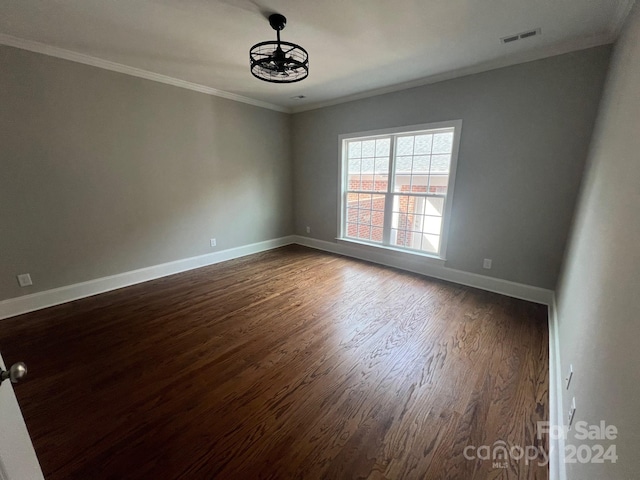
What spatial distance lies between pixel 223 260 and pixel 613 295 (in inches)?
171

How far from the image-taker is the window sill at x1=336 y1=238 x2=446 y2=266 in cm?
362

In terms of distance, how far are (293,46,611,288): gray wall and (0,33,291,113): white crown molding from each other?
92.6 inches

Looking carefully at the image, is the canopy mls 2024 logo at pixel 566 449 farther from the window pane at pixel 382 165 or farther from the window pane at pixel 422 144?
the window pane at pixel 382 165

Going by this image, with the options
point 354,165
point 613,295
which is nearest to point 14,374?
point 613,295

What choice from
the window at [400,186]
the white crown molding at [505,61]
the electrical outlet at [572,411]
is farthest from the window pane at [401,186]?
the electrical outlet at [572,411]

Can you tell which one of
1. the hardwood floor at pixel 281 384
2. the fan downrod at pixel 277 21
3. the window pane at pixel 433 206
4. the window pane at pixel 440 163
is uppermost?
the fan downrod at pixel 277 21

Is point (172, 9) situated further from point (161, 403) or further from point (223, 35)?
point (161, 403)

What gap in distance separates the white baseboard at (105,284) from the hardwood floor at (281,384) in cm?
14

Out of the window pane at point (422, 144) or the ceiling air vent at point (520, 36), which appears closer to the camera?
the ceiling air vent at point (520, 36)

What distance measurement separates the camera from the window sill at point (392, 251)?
3623 mm

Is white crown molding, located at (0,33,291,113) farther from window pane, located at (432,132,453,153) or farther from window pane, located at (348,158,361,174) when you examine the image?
window pane, located at (432,132,453,153)

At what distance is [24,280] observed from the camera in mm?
2670

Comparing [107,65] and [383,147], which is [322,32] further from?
[107,65]

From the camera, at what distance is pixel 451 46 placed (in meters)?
2.48
